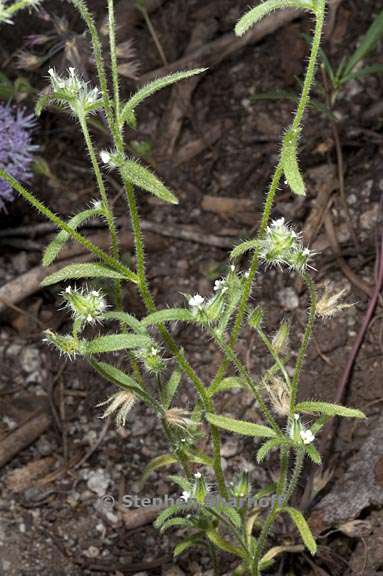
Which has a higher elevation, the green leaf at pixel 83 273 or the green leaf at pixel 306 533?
the green leaf at pixel 83 273

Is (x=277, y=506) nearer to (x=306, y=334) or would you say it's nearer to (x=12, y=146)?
(x=306, y=334)

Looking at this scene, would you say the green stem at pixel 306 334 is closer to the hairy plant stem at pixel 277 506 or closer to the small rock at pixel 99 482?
the hairy plant stem at pixel 277 506

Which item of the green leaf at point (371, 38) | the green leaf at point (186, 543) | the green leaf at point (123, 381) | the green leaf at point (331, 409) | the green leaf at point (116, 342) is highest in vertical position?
the green leaf at point (371, 38)

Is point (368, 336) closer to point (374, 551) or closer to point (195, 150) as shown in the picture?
point (374, 551)

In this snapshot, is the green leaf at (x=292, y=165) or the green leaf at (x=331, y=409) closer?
the green leaf at (x=292, y=165)

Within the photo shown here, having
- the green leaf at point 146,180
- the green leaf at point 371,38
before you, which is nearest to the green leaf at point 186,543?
the green leaf at point 146,180

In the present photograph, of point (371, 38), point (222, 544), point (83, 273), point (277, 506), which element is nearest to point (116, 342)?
point (83, 273)
